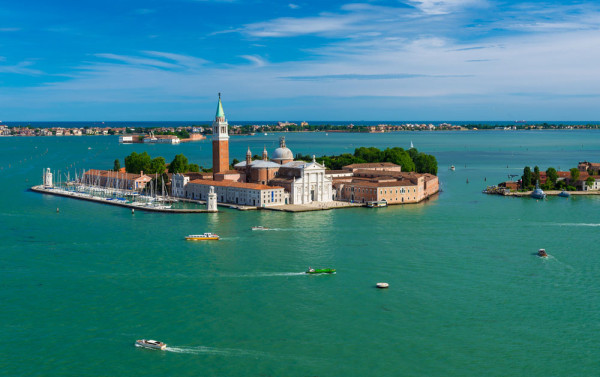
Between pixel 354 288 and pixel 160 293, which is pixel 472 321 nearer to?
pixel 354 288

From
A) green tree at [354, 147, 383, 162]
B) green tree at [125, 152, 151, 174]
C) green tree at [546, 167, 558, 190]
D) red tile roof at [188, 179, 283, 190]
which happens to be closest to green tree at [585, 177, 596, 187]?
green tree at [546, 167, 558, 190]

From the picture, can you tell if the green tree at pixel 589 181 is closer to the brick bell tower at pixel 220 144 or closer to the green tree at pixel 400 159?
the green tree at pixel 400 159

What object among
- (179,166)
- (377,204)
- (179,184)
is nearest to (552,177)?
(377,204)

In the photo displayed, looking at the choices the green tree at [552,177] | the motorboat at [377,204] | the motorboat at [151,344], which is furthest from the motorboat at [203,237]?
the green tree at [552,177]

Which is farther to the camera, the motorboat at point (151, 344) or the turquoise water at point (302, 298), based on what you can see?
the motorboat at point (151, 344)

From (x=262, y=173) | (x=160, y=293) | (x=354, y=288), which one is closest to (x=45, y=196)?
(x=262, y=173)

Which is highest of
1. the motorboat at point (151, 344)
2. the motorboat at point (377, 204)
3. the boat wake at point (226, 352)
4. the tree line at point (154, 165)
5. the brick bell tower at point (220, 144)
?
the brick bell tower at point (220, 144)
